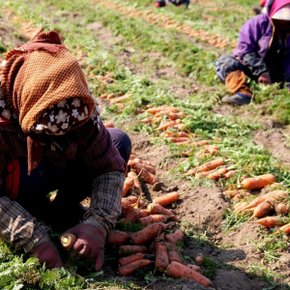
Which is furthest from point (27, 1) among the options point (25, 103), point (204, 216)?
point (25, 103)

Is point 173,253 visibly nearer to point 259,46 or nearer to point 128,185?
point 128,185

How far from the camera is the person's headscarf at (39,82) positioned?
2135mm

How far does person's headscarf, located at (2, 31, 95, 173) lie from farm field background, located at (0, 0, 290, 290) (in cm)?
69

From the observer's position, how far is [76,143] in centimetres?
253

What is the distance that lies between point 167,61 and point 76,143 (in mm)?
4376

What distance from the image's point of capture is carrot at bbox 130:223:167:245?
2889mm

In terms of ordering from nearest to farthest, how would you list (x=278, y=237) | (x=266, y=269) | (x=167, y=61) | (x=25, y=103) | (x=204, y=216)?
1. (x=25, y=103)
2. (x=266, y=269)
3. (x=278, y=237)
4. (x=204, y=216)
5. (x=167, y=61)

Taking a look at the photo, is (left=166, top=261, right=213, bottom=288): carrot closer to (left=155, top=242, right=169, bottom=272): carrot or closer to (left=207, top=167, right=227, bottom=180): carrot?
(left=155, top=242, right=169, bottom=272): carrot

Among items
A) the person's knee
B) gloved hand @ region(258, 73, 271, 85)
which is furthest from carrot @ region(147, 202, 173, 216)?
gloved hand @ region(258, 73, 271, 85)

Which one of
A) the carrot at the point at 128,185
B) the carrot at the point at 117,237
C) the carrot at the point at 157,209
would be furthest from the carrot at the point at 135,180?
the carrot at the point at 117,237

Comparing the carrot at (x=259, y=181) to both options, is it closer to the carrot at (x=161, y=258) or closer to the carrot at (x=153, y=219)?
the carrot at (x=153, y=219)

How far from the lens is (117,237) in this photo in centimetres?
282

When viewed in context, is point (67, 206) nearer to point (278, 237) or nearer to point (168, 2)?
point (278, 237)

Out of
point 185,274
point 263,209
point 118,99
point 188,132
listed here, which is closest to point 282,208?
point 263,209
